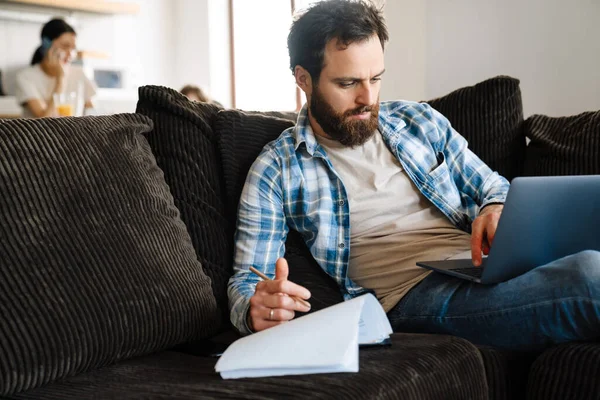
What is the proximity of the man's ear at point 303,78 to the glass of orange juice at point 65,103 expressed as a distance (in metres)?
3.27

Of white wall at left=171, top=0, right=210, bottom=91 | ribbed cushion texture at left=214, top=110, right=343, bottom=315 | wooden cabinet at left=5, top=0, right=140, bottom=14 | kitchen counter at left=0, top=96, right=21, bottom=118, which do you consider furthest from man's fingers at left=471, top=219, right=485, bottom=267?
wooden cabinet at left=5, top=0, right=140, bottom=14

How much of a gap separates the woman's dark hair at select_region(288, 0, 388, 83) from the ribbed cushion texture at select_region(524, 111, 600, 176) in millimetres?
471

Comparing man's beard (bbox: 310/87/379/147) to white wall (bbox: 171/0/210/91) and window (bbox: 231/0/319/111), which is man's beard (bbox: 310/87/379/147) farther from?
white wall (bbox: 171/0/210/91)

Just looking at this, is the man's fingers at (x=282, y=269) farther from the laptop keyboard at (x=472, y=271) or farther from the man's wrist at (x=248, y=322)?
the laptop keyboard at (x=472, y=271)

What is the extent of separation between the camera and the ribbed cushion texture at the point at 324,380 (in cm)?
103

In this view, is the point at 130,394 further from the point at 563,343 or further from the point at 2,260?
the point at 563,343

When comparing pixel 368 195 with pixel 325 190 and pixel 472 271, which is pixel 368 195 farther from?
Result: pixel 472 271

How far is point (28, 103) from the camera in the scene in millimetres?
4902

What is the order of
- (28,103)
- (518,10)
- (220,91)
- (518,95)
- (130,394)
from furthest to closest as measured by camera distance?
1. (220,91)
2. (28,103)
3. (518,10)
4. (518,95)
5. (130,394)

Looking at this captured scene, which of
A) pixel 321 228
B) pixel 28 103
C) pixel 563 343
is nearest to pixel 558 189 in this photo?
pixel 563 343

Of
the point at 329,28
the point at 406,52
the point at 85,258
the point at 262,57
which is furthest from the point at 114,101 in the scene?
the point at 85,258

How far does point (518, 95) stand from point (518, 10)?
1138 mm

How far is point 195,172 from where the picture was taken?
5.23ft

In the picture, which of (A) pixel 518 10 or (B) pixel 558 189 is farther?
(A) pixel 518 10
